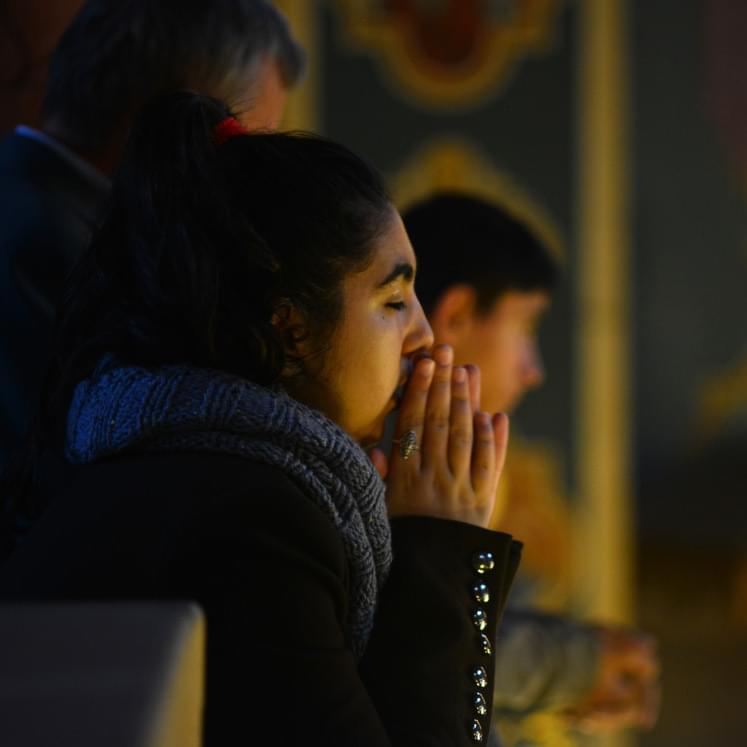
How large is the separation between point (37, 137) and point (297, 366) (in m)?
0.42

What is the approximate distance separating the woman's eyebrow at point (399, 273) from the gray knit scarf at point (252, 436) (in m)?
0.12

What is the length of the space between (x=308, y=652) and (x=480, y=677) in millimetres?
154

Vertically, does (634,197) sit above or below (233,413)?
above

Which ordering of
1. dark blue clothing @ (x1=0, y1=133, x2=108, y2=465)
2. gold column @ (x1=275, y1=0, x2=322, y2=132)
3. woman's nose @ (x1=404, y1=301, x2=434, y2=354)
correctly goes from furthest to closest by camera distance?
gold column @ (x1=275, y1=0, x2=322, y2=132) → dark blue clothing @ (x1=0, y1=133, x2=108, y2=465) → woman's nose @ (x1=404, y1=301, x2=434, y2=354)

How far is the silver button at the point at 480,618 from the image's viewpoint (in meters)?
0.89

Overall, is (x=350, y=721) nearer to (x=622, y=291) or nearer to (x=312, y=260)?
(x=312, y=260)

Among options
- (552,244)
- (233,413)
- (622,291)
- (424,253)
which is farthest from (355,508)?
(622,291)

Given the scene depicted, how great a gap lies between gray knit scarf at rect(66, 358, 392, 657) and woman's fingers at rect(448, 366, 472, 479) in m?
0.13

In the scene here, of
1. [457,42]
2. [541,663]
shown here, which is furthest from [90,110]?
[457,42]

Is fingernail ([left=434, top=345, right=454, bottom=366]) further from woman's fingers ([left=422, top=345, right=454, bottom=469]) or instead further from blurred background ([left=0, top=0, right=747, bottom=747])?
blurred background ([left=0, top=0, right=747, bottom=747])

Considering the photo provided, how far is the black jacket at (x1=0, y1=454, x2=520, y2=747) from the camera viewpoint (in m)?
0.74

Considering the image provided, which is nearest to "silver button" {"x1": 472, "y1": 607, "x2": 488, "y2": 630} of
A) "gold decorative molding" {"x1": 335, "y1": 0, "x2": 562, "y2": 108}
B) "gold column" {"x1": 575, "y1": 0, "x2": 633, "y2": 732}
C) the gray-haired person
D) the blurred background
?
the gray-haired person

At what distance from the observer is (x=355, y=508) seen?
840 mm

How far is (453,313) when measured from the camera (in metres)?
1.51
